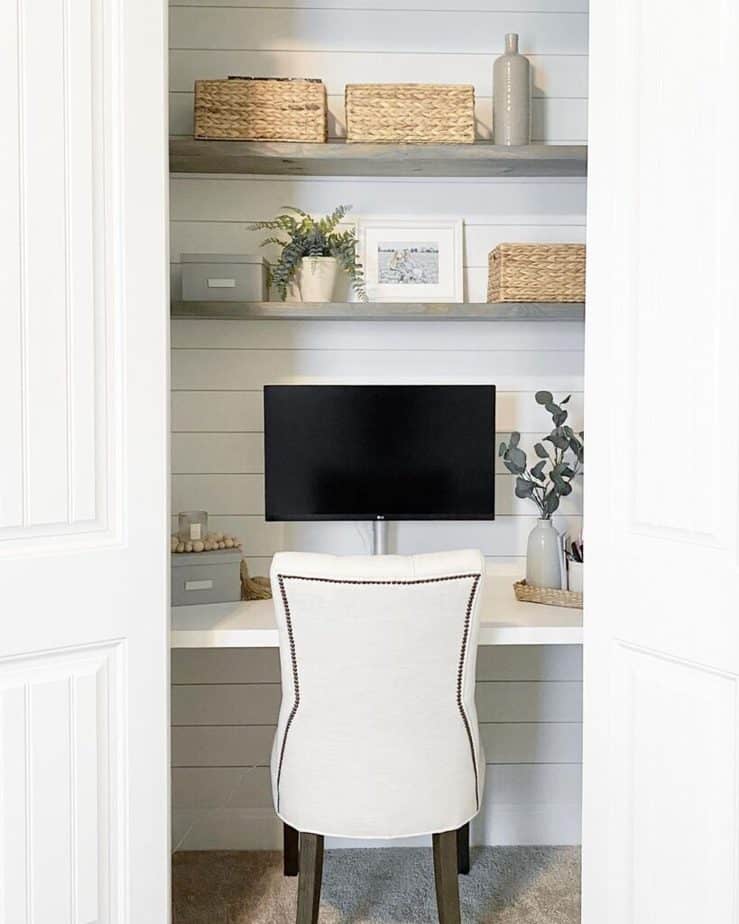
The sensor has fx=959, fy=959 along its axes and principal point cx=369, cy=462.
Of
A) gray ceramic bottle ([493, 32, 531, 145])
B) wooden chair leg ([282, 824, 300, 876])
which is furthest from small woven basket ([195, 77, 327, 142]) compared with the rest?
wooden chair leg ([282, 824, 300, 876])

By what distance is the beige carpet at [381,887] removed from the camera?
247 cm

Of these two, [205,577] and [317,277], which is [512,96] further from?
[205,577]

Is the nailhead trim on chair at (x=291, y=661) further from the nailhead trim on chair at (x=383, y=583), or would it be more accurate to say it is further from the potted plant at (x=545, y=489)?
the potted plant at (x=545, y=489)

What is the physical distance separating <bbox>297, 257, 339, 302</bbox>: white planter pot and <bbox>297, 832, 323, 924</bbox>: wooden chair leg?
139 cm

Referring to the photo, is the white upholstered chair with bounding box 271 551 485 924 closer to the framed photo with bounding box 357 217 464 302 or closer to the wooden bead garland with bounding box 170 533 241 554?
the wooden bead garland with bounding box 170 533 241 554

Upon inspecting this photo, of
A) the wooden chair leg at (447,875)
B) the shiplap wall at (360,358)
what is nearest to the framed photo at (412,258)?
the shiplap wall at (360,358)

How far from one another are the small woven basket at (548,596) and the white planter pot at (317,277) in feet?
3.14

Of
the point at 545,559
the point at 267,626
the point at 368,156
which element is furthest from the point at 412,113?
the point at 267,626

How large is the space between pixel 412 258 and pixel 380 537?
0.82 meters
